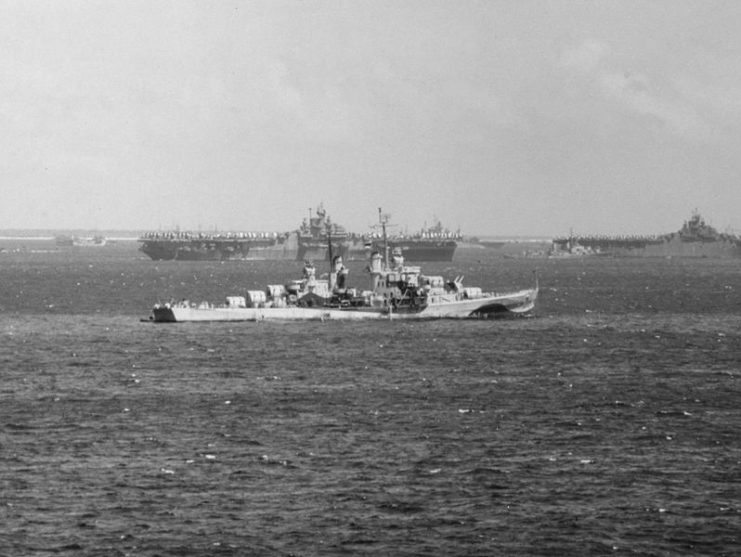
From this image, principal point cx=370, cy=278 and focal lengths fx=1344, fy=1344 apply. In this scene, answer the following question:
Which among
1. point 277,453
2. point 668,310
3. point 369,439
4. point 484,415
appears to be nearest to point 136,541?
point 277,453

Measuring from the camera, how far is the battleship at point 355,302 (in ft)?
416

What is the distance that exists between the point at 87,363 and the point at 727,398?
41.4m

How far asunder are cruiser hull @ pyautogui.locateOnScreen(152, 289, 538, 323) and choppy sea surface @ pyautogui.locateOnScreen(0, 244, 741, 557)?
2039 centimetres

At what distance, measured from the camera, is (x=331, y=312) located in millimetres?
128750

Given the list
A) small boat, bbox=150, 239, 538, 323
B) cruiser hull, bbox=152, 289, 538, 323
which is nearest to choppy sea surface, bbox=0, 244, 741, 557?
cruiser hull, bbox=152, 289, 538, 323

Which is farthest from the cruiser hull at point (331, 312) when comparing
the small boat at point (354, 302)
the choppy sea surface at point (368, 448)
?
the choppy sea surface at point (368, 448)

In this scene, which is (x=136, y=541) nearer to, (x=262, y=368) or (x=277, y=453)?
(x=277, y=453)

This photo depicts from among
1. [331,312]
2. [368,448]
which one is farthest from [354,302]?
[368,448]

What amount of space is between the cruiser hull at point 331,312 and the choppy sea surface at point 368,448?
20.4 metres

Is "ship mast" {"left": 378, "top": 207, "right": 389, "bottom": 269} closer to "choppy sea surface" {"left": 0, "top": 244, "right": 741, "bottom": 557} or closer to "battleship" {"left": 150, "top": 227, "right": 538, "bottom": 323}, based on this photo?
"battleship" {"left": 150, "top": 227, "right": 538, "bottom": 323}

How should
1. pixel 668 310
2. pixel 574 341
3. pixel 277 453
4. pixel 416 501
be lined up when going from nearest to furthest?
pixel 416 501 → pixel 277 453 → pixel 574 341 → pixel 668 310

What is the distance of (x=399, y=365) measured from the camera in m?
88.2

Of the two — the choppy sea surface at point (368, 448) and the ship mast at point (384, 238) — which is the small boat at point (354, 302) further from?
the choppy sea surface at point (368, 448)

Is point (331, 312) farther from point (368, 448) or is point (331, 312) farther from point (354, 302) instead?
point (368, 448)
